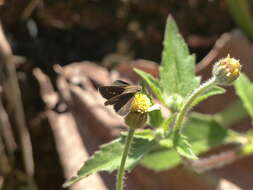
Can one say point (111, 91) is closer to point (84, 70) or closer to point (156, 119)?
point (156, 119)

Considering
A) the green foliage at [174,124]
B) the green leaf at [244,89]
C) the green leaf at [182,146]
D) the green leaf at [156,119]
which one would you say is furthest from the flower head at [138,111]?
the green leaf at [244,89]

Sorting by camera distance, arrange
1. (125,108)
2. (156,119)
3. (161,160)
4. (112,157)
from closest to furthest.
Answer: (125,108), (112,157), (156,119), (161,160)

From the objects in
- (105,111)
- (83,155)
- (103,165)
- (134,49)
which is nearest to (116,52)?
(134,49)

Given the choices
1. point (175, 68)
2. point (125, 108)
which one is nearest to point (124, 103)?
point (125, 108)

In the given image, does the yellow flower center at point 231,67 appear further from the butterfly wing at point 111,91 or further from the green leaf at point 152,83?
the butterfly wing at point 111,91

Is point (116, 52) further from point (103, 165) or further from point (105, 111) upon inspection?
point (103, 165)

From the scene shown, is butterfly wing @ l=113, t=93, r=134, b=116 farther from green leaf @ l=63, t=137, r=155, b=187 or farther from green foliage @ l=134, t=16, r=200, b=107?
green foliage @ l=134, t=16, r=200, b=107
